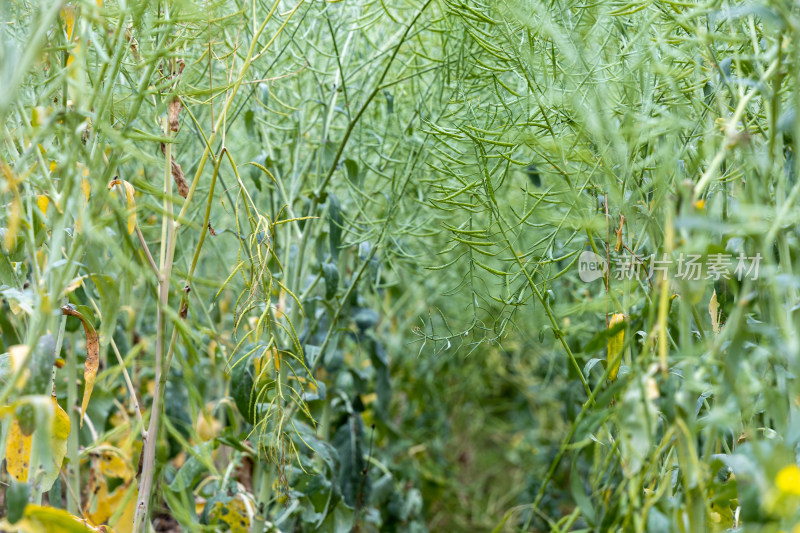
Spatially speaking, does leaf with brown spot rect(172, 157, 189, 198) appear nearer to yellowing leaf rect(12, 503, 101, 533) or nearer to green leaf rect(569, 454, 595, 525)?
yellowing leaf rect(12, 503, 101, 533)

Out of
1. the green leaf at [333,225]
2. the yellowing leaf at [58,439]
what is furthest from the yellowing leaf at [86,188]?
the green leaf at [333,225]

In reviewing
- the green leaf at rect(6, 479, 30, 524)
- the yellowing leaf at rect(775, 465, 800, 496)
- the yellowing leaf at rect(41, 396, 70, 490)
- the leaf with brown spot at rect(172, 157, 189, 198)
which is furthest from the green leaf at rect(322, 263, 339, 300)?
the yellowing leaf at rect(775, 465, 800, 496)

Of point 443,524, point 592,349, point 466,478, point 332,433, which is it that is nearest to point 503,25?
point 592,349

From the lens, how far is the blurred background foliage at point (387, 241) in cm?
40

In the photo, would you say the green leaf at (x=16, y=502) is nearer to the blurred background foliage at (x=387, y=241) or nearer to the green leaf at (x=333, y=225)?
the blurred background foliage at (x=387, y=241)

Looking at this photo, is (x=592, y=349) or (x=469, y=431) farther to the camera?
(x=469, y=431)

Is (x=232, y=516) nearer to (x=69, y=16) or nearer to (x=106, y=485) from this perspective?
(x=106, y=485)

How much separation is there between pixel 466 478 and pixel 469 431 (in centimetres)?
13

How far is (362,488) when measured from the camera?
3.39ft

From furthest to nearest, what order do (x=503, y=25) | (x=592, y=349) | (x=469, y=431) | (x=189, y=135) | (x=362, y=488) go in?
(x=469, y=431) < (x=362, y=488) < (x=189, y=135) < (x=503, y=25) < (x=592, y=349)

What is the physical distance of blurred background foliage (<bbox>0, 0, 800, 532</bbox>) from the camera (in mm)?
405

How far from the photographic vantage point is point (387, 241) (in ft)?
3.05

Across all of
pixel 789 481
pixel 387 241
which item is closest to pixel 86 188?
pixel 387 241

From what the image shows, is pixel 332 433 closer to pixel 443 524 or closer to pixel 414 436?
pixel 414 436
